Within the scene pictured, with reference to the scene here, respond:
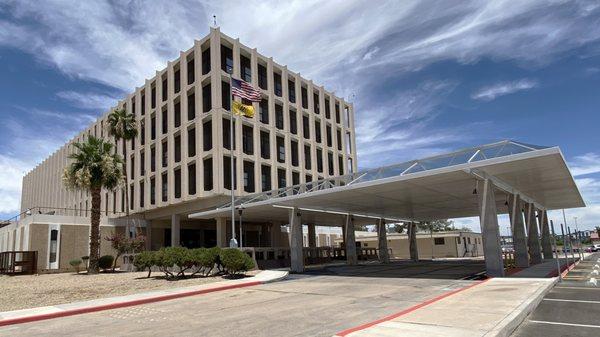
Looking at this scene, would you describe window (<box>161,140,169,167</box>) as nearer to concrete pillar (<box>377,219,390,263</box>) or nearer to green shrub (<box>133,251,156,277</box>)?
green shrub (<box>133,251,156,277</box>)

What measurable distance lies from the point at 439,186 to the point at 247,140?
73.9ft

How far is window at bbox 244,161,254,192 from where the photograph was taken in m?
42.5

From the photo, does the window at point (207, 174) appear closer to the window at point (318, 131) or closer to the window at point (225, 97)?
the window at point (225, 97)

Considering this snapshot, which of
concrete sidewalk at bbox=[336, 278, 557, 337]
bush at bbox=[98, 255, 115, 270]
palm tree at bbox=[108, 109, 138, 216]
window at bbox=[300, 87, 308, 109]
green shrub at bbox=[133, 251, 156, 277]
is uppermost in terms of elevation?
window at bbox=[300, 87, 308, 109]

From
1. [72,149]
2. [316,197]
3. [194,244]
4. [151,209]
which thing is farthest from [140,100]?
[316,197]

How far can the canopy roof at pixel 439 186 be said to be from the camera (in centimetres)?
2012

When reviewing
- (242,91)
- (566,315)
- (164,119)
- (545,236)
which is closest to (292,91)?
(164,119)

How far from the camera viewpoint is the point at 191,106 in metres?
44.6

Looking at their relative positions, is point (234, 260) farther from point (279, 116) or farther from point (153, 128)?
point (153, 128)

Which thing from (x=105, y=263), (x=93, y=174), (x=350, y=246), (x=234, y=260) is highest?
(x=93, y=174)

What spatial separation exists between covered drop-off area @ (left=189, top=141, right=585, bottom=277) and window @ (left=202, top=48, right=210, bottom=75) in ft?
46.9

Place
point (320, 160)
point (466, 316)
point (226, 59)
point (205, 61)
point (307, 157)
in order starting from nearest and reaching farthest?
point (466, 316)
point (226, 59)
point (205, 61)
point (307, 157)
point (320, 160)

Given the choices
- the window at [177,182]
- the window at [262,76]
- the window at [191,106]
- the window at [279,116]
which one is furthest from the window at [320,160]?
the window at [177,182]

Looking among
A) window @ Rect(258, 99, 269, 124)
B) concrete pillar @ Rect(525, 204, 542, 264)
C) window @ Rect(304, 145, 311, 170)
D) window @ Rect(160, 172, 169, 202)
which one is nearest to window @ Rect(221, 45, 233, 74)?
window @ Rect(258, 99, 269, 124)
